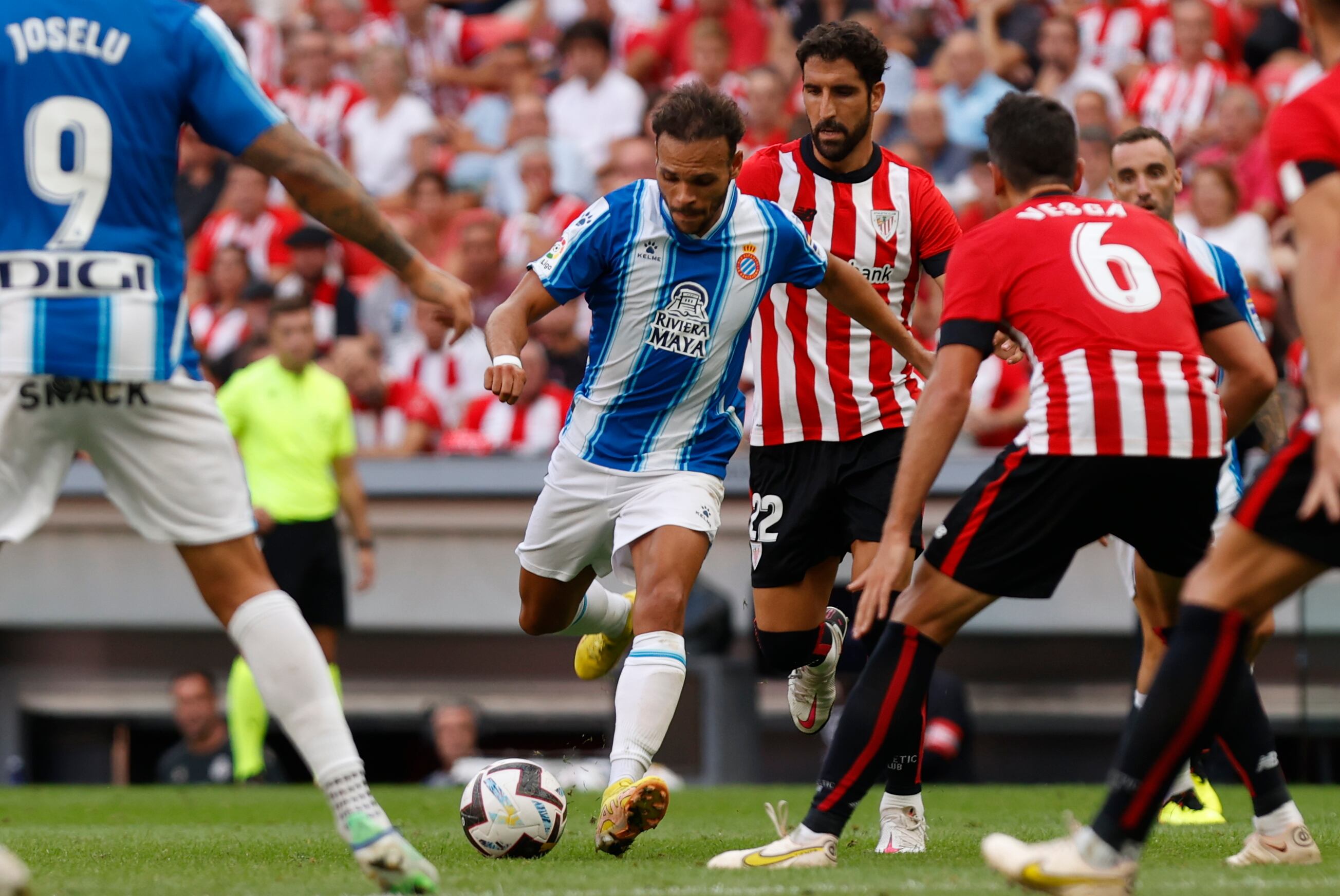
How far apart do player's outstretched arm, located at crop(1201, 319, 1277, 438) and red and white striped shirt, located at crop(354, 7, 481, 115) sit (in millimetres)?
12560

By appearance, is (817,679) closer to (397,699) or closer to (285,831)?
(285,831)

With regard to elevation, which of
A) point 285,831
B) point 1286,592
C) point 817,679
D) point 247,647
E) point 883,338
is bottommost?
point 285,831

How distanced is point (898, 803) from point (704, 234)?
81.3 inches

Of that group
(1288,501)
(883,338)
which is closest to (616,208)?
(883,338)

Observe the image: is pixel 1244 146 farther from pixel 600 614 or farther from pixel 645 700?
pixel 645 700

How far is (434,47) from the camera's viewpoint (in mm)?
17078

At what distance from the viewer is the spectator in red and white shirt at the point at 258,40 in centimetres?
1748

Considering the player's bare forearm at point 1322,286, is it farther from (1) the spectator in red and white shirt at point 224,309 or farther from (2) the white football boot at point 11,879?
(1) the spectator in red and white shirt at point 224,309

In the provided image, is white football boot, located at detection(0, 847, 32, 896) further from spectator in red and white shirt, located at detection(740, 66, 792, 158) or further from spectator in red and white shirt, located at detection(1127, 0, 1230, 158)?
spectator in red and white shirt, located at detection(1127, 0, 1230, 158)

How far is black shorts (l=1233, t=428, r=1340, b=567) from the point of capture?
3.81m

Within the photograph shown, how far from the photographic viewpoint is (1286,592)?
12.9 ft

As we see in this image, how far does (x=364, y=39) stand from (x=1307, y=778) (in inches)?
446

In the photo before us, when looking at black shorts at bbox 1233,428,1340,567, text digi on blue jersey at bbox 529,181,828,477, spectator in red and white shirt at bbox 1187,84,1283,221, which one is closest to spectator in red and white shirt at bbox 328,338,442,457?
spectator in red and white shirt at bbox 1187,84,1283,221

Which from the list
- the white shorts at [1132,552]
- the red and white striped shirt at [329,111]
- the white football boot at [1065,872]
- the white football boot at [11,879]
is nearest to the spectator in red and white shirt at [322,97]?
the red and white striped shirt at [329,111]
